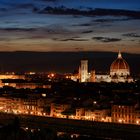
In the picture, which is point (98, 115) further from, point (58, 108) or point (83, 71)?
point (83, 71)

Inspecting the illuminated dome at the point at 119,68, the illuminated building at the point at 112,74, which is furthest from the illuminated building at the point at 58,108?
the illuminated dome at the point at 119,68

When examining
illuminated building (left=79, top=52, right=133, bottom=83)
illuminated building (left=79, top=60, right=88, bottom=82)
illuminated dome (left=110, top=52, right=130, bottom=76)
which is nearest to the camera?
illuminated building (left=79, top=52, right=133, bottom=83)

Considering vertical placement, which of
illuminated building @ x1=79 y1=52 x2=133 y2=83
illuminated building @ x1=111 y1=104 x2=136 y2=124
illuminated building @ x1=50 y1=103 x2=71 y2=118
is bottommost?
illuminated building @ x1=111 y1=104 x2=136 y2=124

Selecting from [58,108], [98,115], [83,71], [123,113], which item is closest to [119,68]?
[83,71]

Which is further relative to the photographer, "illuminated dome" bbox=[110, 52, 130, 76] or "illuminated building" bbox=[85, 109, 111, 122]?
"illuminated dome" bbox=[110, 52, 130, 76]

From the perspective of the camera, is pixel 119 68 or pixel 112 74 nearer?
pixel 119 68

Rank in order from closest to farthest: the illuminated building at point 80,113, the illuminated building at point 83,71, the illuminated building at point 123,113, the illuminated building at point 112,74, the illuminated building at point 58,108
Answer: the illuminated building at point 123,113
the illuminated building at point 80,113
the illuminated building at point 58,108
the illuminated building at point 112,74
the illuminated building at point 83,71

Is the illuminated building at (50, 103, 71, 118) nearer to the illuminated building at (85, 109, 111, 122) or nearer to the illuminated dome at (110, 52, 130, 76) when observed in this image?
the illuminated building at (85, 109, 111, 122)

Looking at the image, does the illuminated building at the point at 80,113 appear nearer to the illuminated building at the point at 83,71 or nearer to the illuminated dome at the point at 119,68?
the illuminated building at the point at 83,71

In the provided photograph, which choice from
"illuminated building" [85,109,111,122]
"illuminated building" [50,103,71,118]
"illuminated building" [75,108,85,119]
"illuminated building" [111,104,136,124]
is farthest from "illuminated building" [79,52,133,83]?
"illuminated building" [111,104,136,124]

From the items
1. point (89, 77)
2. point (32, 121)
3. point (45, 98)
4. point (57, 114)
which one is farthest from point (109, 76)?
point (32, 121)

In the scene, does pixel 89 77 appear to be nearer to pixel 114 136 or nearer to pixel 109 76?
pixel 109 76
